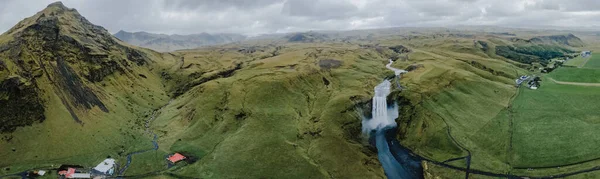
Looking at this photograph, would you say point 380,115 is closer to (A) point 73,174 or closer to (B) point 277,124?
(B) point 277,124

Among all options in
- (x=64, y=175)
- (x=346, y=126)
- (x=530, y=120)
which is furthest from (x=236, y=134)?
(x=530, y=120)

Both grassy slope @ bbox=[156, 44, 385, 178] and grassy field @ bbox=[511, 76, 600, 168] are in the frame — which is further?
grassy slope @ bbox=[156, 44, 385, 178]

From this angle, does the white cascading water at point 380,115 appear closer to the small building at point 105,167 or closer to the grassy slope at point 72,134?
the grassy slope at point 72,134

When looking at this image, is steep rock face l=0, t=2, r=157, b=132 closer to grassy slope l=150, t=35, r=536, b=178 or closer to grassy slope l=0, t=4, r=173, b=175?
grassy slope l=0, t=4, r=173, b=175

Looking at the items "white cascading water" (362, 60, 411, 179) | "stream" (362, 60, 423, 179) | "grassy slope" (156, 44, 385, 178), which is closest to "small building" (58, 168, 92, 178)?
"grassy slope" (156, 44, 385, 178)

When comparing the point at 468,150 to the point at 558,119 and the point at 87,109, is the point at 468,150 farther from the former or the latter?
the point at 87,109

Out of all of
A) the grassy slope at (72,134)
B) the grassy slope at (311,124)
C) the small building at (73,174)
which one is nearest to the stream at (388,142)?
the grassy slope at (311,124)
